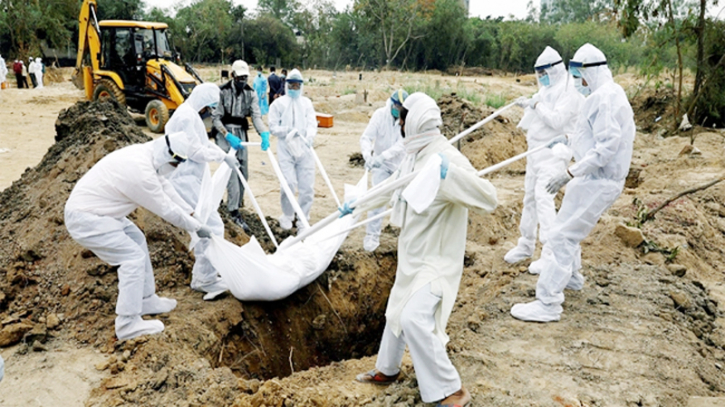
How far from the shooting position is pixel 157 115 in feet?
43.6

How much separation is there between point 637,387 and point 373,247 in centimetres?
322

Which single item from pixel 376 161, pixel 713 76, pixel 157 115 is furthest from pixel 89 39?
pixel 713 76

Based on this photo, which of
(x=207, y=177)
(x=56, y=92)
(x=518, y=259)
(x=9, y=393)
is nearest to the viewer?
(x=9, y=393)

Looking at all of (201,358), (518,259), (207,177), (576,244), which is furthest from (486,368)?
(207,177)

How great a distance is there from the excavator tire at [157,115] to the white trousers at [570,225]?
1086 centimetres

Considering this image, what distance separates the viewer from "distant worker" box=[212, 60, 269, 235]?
6.44 metres

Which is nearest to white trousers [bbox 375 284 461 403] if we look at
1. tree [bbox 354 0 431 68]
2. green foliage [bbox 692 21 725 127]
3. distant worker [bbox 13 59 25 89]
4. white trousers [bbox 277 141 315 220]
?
white trousers [bbox 277 141 315 220]

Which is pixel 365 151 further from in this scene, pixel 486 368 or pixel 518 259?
pixel 486 368

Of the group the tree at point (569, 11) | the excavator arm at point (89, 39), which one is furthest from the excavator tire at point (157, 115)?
the tree at point (569, 11)

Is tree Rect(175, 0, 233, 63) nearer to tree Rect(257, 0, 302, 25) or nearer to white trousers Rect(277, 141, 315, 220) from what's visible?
tree Rect(257, 0, 302, 25)

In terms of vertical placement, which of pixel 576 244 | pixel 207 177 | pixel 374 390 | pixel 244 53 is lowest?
pixel 374 390

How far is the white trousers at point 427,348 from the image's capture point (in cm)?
300

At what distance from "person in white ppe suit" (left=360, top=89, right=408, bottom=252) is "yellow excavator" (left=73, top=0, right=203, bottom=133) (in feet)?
26.5

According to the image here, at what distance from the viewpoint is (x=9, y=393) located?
342 cm
